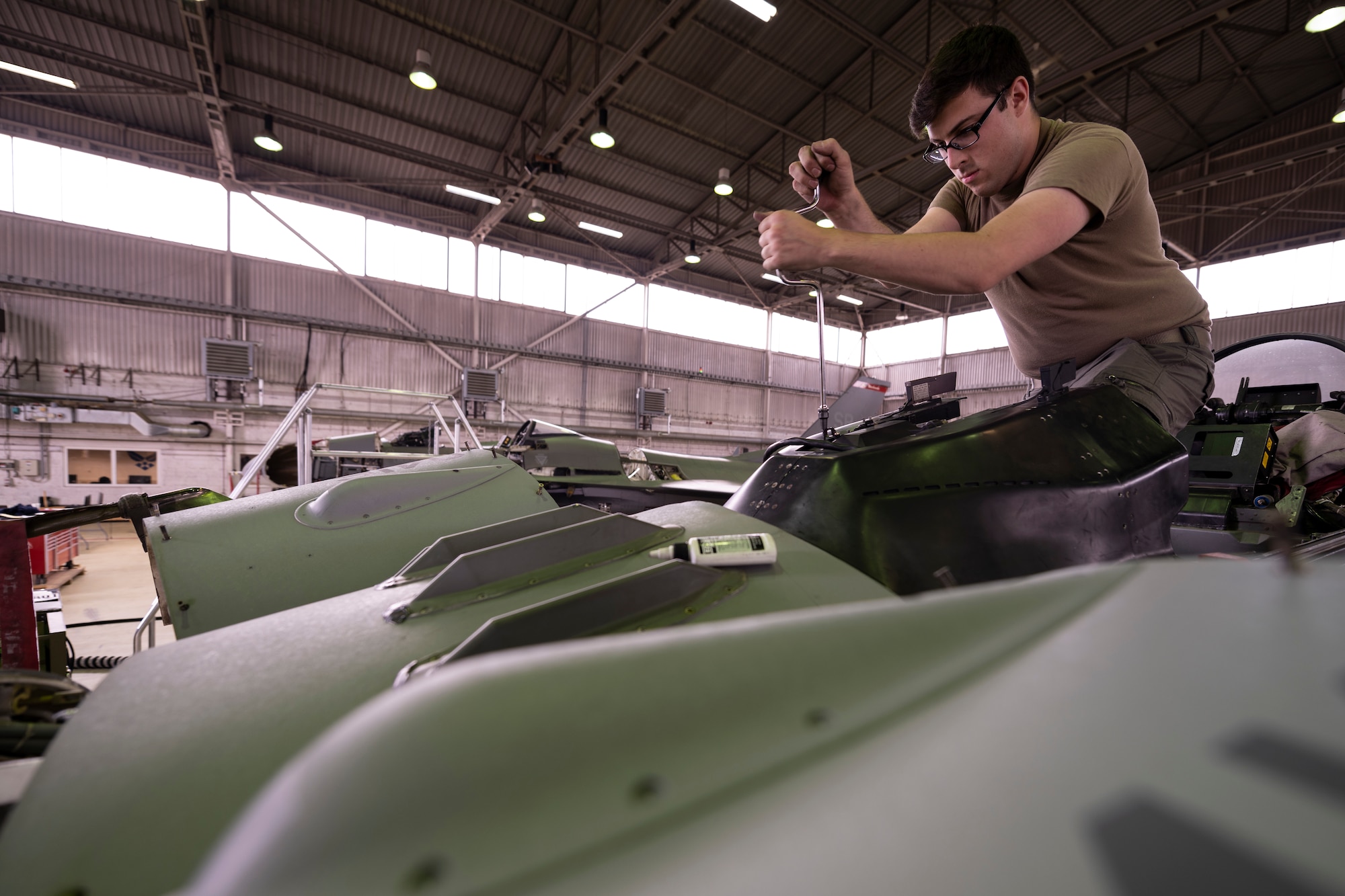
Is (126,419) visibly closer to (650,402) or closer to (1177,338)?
(650,402)

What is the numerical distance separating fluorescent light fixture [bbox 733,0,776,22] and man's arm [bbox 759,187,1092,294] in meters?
8.18

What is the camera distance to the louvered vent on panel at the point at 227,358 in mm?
11328

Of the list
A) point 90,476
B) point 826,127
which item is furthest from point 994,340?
point 90,476

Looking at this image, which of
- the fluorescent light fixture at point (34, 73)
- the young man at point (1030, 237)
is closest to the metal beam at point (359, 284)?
the fluorescent light fixture at point (34, 73)

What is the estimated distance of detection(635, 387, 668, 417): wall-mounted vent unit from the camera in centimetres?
1639

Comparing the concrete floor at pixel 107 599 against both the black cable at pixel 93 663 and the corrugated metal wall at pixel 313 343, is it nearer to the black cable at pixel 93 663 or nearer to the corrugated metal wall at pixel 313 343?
the black cable at pixel 93 663

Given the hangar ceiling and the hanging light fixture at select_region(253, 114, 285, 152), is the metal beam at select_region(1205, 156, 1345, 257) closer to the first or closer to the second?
the hangar ceiling

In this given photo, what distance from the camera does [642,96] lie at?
11.1 meters

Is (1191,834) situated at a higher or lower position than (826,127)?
lower

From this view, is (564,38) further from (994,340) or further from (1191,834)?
(994,340)

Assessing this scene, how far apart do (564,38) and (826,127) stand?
597cm

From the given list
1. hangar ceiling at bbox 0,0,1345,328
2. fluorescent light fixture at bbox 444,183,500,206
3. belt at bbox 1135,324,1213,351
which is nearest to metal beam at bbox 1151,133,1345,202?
hangar ceiling at bbox 0,0,1345,328

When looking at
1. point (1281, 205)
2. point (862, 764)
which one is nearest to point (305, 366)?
point (862, 764)

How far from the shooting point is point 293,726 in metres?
0.78
